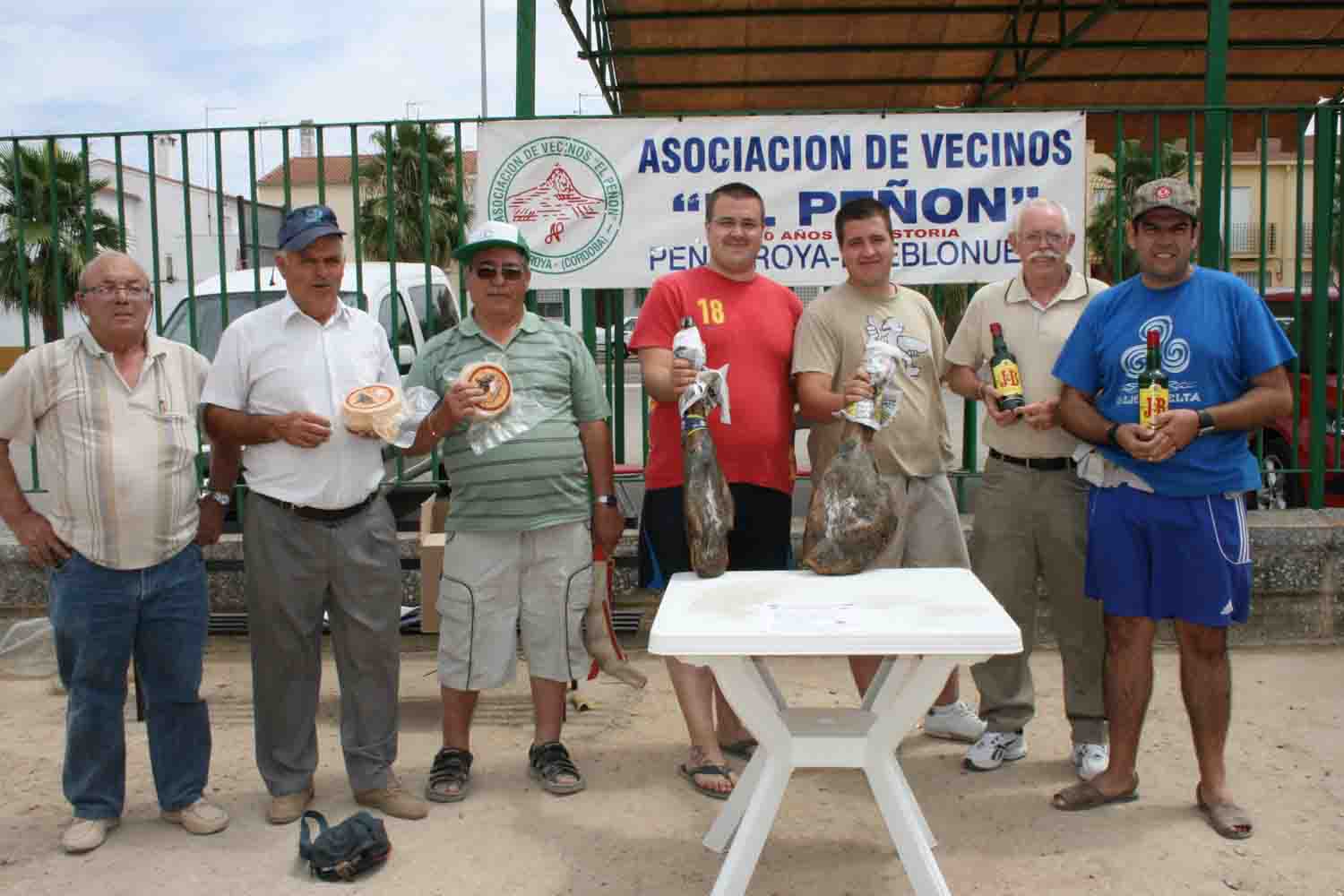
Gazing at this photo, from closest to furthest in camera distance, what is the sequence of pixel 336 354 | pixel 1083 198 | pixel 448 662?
1. pixel 336 354
2. pixel 448 662
3. pixel 1083 198

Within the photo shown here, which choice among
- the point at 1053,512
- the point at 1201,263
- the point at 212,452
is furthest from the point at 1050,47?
the point at 212,452

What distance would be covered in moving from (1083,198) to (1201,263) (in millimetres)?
756

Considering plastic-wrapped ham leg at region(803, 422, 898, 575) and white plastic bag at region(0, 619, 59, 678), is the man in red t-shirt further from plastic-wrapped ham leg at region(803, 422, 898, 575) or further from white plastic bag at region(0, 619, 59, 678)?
white plastic bag at region(0, 619, 59, 678)

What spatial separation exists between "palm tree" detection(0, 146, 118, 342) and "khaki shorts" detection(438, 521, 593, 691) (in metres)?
1.72

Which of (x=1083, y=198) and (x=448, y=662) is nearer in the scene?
(x=448, y=662)

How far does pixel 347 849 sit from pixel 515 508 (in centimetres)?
120

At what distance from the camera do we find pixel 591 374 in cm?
420

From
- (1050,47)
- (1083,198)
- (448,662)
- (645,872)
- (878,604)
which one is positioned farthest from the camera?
(1050,47)

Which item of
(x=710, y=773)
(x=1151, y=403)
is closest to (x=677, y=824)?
(x=710, y=773)

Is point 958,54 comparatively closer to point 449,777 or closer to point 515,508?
point 515,508

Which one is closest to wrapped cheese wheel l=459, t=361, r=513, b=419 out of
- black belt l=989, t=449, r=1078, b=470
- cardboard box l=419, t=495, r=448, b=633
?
cardboard box l=419, t=495, r=448, b=633

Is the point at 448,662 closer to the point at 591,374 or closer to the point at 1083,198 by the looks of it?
the point at 591,374

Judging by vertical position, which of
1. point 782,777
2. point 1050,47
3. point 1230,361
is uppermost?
point 1050,47

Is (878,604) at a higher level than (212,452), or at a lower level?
lower
